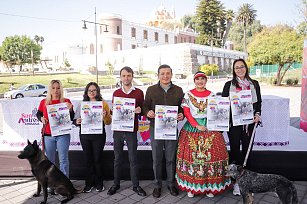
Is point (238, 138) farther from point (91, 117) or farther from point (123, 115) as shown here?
point (91, 117)

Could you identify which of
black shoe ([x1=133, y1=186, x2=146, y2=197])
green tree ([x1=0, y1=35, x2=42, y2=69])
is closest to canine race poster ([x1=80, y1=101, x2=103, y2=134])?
black shoe ([x1=133, y1=186, x2=146, y2=197])

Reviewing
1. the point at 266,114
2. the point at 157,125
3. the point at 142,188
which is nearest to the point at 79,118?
the point at 157,125

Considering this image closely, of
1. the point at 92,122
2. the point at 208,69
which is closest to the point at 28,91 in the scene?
the point at 92,122

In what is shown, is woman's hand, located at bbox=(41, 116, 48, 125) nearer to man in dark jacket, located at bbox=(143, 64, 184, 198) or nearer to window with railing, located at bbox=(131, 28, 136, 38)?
man in dark jacket, located at bbox=(143, 64, 184, 198)

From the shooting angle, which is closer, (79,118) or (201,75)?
(201,75)

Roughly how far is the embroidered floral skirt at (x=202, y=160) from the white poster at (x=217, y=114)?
0.17 m

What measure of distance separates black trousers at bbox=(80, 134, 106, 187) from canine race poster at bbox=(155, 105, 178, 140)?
3.17 ft

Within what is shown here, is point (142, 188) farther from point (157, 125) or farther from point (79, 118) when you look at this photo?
point (79, 118)

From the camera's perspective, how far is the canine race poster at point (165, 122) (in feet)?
12.3

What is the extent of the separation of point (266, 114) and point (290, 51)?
24.6 m

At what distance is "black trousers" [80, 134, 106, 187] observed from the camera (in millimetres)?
4055

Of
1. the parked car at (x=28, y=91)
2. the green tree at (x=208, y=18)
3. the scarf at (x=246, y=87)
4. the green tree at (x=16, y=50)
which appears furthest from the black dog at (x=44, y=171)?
the green tree at (x=208, y=18)

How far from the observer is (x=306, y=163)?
4398 millimetres

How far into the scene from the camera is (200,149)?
3.74m
